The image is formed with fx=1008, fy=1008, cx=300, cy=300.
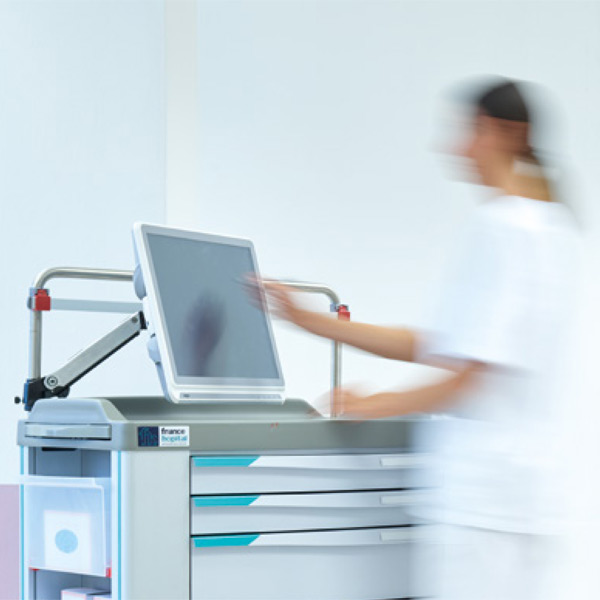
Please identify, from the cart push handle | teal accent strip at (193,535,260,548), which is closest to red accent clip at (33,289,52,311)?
the cart push handle

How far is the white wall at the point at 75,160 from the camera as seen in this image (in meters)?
2.96

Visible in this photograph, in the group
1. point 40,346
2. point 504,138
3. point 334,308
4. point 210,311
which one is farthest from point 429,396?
point 334,308

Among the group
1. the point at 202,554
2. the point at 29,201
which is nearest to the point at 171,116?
the point at 29,201

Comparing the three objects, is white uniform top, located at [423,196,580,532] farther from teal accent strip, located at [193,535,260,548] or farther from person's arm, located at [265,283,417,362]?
teal accent strip, located at [193,535,260,548]

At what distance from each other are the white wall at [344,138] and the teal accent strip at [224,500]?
1484mm

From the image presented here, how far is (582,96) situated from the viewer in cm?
284

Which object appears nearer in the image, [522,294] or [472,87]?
[522,294]

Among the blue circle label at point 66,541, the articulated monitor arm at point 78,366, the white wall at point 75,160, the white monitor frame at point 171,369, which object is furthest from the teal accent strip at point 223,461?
the white wall at point 75,160

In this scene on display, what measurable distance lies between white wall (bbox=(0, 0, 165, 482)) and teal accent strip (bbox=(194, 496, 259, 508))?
141 centimetres

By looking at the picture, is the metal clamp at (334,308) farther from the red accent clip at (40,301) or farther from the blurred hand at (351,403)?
the blurred hand at (351,403)

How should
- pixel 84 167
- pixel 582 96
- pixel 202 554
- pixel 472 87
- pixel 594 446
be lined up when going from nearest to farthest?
1. pixel 472 87
2. pixel 202 554
3. pixel 594 446
4. pixel 582 96
5. pixel 84 167

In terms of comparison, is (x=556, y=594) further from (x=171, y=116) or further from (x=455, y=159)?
(x=171, y=116)

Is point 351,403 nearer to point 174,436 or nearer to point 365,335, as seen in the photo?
point 365,335

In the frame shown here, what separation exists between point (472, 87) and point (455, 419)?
47cm
